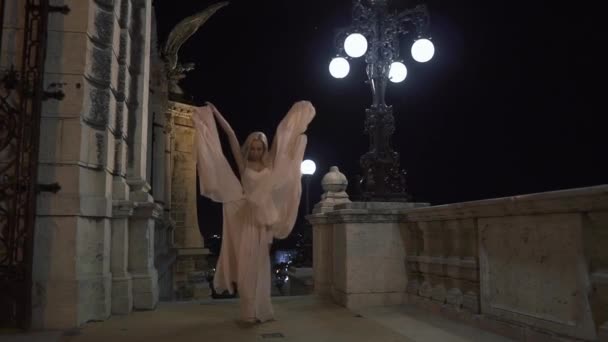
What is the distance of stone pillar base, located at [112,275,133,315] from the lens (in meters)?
6.96

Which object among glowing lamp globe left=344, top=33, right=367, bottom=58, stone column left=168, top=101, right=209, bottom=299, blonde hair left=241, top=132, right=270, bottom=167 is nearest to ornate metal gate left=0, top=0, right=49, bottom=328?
blonde hair left=241, top=132, right=270, bottom=167

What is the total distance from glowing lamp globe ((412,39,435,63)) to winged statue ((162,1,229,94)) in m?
9.03

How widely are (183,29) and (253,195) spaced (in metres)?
12.4

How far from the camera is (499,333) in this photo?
17.0ft

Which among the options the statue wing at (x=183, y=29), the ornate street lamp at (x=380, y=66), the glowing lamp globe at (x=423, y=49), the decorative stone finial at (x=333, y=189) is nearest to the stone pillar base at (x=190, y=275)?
the statue wing at (x=183, y=29)

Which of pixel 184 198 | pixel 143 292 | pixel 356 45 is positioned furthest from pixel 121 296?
pixel 184 198

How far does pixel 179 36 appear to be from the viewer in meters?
17.3

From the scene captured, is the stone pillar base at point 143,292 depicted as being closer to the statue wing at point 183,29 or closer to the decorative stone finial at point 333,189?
the decorative stone finial at point 333,189

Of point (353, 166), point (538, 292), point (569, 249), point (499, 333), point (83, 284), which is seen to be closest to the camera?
point (569, 249)

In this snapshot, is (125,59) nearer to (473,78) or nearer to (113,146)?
(113,146)

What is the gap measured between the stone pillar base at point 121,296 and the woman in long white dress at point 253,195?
142 cm

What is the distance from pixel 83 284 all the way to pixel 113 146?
6.43 feet

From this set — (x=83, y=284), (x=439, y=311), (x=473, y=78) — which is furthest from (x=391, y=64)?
(x=473, y=78)

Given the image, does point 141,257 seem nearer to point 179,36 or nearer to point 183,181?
point 179,36
